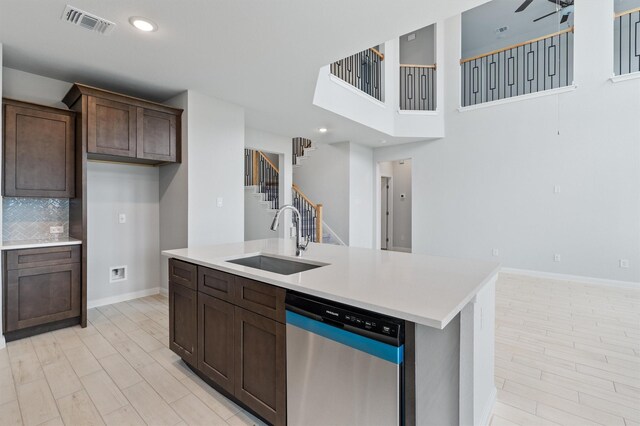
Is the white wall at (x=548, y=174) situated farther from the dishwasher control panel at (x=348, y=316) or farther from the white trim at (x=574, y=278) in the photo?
the dishwasher control panel at (x=348, y=316)

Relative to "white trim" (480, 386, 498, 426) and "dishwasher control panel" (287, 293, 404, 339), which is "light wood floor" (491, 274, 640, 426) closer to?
"white trim" (480, 386, 498, 426)

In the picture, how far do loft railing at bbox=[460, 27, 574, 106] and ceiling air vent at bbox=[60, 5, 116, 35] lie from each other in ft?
20.5

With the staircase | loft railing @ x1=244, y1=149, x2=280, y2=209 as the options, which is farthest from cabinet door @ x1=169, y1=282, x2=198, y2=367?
loft railing @ x1=244, y1=149, x2=280, y2=209

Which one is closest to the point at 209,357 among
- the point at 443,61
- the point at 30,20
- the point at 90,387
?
the point at 90,387

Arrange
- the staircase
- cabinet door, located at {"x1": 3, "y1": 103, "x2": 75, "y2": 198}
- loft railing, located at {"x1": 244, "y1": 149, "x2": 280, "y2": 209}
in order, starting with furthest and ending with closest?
loft railing, located at {"x1": 244, "y1": 149, "x2": 280, "y2": 209} < the staircase < cabinet door, located at {"x1": 3, "y1": 103, "x2": 75, "y2": 198}

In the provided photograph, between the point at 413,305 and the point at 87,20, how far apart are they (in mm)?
3138

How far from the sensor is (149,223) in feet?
14.0

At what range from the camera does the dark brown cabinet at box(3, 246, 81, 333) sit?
112 inches

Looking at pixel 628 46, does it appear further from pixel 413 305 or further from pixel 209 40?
pixel 413 305

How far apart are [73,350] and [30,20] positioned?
2.77 meters

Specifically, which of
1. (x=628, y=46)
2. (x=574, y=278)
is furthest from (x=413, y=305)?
(x=628, y=46)

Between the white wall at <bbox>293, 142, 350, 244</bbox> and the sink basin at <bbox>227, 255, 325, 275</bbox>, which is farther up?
the white wall at <bbox>293, 142, 350, 244</bbox>

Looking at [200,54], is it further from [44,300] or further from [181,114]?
[44,300]

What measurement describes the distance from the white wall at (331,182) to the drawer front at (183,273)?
4721 millimetres
